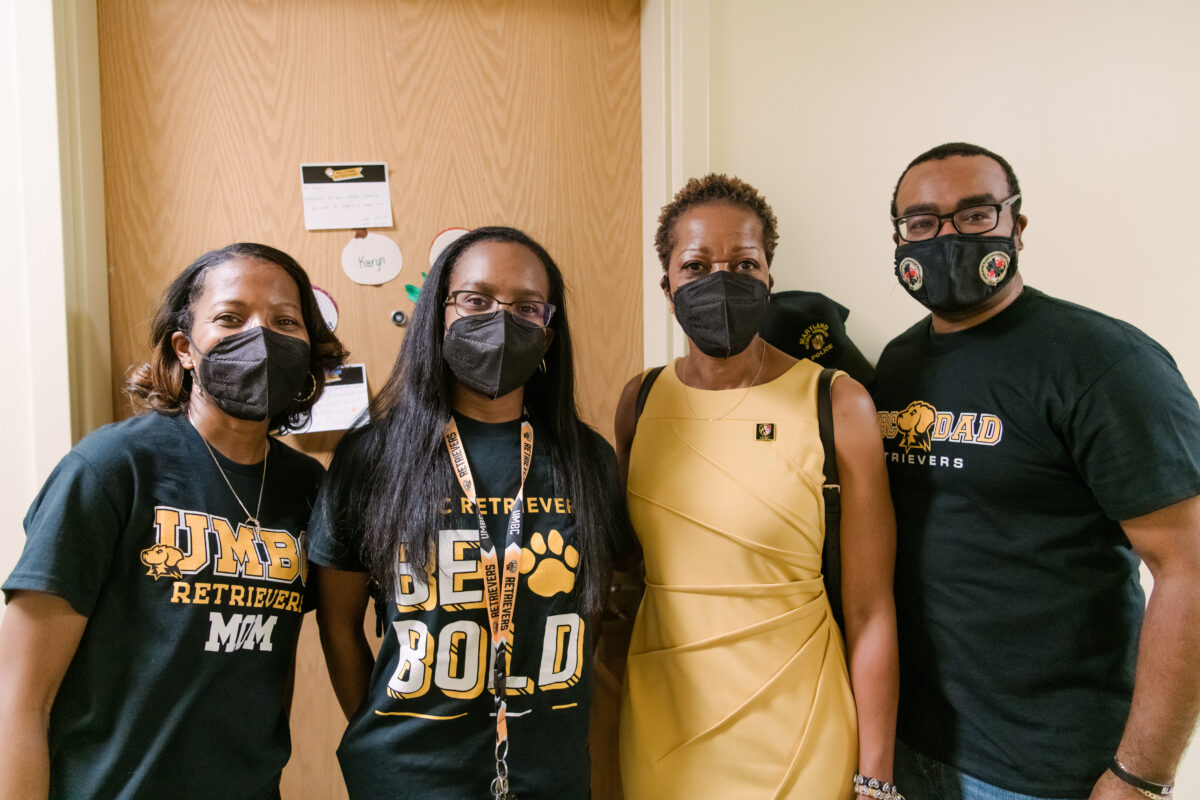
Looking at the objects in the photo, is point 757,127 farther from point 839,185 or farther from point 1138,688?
point 1138,688

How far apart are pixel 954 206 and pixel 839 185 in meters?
0.57

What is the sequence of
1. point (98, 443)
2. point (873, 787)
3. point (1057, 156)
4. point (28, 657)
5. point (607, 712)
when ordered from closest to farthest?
point (28, 657) < point (98, 443) < point (873, 787) < point (607, 712) < point (1057, 156)

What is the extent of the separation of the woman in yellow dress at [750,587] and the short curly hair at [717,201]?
3 cm

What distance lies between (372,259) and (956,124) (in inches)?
68.2

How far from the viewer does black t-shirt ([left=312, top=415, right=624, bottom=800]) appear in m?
1.01

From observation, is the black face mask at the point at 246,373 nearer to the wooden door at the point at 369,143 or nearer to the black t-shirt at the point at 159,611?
the black t-shirt at the point at 159,611

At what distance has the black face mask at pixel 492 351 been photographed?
1.11 m

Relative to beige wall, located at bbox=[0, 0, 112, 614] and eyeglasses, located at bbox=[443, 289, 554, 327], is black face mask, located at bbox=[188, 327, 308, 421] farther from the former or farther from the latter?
beige wall, located at bbox=[0, 0, 112, 614]

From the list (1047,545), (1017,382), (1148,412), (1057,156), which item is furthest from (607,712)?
(1057,156)

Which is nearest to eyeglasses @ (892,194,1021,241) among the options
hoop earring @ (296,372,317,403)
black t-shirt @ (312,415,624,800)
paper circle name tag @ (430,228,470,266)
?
black t-shirt @ (312,415,624,800)

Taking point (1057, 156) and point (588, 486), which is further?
point (1057, 156)

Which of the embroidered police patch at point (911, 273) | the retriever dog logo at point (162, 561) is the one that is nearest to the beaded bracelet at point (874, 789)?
the embroidered police patch at point (911, 273)

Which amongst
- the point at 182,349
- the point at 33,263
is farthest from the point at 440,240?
the point at 33,263

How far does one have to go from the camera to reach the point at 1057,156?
163cm
